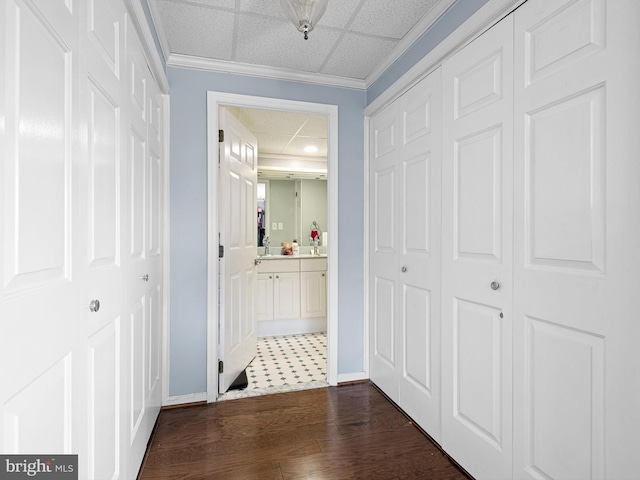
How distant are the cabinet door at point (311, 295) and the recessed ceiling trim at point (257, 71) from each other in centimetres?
224

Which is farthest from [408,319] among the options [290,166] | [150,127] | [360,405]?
[290,166]

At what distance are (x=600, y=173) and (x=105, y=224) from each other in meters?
1.65

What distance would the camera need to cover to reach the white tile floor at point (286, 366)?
8.48ft

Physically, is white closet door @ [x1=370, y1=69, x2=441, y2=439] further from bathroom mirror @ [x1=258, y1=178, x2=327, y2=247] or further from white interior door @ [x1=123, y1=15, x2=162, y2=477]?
bathroom mirror @ [x1=258, y1=178, x2=327, y2=247]

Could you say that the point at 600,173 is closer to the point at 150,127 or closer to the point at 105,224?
the point at 105,224

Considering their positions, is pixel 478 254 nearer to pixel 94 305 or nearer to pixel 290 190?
pixel 94 305

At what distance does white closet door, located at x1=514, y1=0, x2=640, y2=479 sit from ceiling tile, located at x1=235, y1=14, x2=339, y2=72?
48.3 inches

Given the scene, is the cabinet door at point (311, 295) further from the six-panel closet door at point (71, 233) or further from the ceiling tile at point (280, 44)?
the six-panel closet door at point (71, 233)

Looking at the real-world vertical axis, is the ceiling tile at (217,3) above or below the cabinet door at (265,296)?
above

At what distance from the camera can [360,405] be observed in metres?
2.32

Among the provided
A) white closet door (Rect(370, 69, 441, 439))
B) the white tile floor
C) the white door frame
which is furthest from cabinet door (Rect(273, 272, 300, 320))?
white closet door (Rect(370, 69, 441, 439))

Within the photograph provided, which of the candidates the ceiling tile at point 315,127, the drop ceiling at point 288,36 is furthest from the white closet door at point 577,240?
the ceiling tile at point 315,127

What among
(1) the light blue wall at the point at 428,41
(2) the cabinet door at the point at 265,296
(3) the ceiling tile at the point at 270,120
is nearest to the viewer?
(1) the light blue wall at the point at 428,41

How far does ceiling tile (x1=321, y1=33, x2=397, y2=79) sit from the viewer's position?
2148 mm
